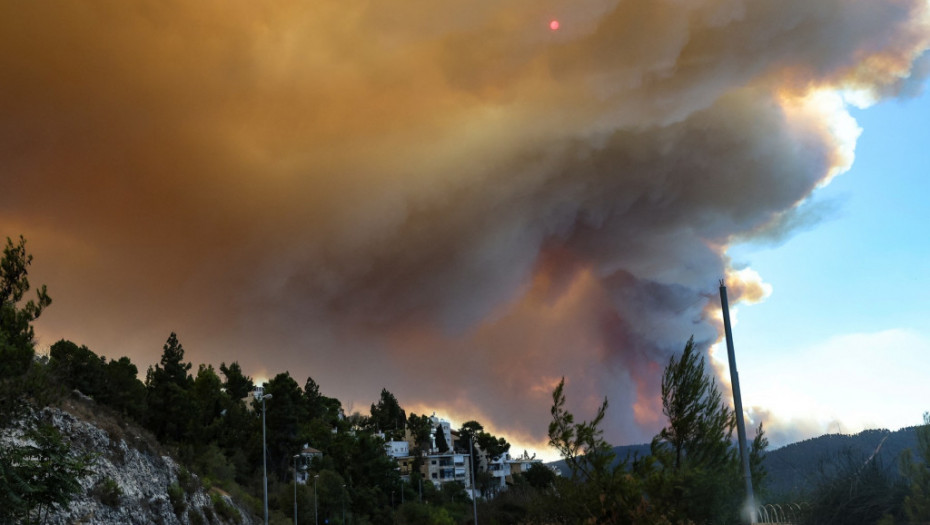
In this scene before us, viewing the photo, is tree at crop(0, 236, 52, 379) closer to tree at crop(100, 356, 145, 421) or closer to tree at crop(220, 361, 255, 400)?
tree at crop(100, 356, 145, 421)

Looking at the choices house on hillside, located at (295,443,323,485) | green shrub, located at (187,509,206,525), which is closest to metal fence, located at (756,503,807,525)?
green shrub, located at (187,509,206,525)

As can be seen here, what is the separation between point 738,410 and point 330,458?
84.9 m

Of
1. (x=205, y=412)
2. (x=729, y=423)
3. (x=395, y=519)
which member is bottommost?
Answer: (x=395, y=519)

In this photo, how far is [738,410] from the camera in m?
18.0

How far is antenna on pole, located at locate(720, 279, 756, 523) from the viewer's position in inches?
675

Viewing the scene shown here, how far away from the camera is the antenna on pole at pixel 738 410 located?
675 inches

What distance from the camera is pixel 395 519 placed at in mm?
87500

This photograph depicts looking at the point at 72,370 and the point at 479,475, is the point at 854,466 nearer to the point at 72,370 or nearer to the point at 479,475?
the point at 72,370

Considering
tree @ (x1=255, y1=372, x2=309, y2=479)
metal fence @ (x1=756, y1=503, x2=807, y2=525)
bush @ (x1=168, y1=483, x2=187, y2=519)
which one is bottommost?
metal fence @ (x1=756, y1=503, x2=807, y2=525)

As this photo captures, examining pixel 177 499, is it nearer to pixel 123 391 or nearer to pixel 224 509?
pixel 224 509

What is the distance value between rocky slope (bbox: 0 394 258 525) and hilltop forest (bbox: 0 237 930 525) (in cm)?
119

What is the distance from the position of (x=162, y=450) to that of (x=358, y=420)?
393ft

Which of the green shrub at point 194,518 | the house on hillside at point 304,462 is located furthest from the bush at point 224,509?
the house on hillside at point 304,462

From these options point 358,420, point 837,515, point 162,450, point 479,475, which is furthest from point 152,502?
point 358,420
